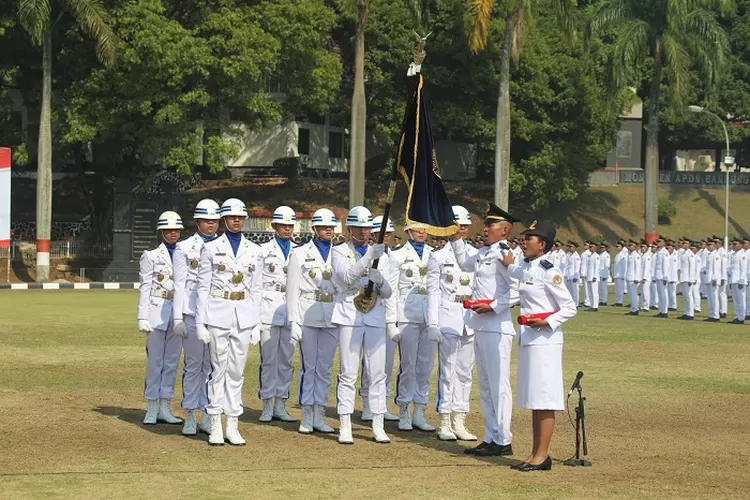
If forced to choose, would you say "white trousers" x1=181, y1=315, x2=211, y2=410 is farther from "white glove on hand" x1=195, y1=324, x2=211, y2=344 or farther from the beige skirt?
the beige skirt

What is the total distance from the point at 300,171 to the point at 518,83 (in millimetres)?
10993

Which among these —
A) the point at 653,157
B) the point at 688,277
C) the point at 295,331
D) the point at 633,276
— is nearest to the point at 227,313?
the point at 295,331

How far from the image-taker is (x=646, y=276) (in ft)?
115

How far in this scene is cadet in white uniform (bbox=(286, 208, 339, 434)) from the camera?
42.4 feet

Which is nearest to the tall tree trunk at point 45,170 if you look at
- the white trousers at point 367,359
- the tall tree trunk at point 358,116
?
the tall tree trunk at point 358,116

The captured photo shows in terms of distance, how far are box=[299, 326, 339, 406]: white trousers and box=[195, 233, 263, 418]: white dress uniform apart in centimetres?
79

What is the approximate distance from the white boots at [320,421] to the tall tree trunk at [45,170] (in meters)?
32.3

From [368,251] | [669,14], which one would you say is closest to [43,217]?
[669,14]

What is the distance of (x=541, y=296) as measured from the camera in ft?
36.4

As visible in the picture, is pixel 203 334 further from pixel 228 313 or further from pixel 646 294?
pixel 646 294

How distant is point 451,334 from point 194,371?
269 cm

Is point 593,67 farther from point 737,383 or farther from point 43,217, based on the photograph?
point 737,383

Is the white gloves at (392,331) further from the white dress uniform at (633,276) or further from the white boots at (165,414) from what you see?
the white dress uniform at (633,276)

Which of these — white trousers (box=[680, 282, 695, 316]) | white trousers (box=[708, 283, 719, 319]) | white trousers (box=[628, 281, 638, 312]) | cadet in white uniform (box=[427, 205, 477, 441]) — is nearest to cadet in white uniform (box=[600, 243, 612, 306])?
white trousers (box=[628, 281, 638, 312])
